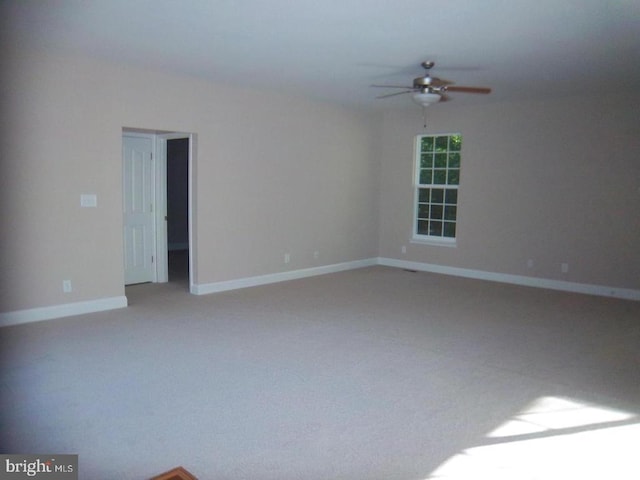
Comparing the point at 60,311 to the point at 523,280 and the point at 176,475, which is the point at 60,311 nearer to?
the point at 176,475

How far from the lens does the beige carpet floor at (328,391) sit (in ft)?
8.58

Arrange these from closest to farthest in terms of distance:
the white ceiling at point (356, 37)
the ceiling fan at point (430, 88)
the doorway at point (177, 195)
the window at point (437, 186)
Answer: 1. the white ceiling at point (356, 37)
2. the ceiling fan at point (430, 88)
3. the window at point (437, 186)
4. the doorway at point (177, 195)

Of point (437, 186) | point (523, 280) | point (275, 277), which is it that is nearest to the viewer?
point (275, 277)

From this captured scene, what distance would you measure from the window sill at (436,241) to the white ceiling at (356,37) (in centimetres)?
283

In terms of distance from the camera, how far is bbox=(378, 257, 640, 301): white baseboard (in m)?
6.54

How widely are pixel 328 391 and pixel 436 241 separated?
528 centimetres

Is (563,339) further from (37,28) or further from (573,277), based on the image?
(37,28)

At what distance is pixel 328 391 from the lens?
3445mm

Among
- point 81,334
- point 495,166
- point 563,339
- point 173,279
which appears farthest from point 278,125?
point 563,339

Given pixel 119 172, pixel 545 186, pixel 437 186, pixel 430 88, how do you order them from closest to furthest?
pixel 430 88 < pixel 119 172 < pixel 545 186 < pixel 437 186

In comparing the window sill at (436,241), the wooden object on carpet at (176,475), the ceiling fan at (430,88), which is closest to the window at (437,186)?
the window sill at (436,241)

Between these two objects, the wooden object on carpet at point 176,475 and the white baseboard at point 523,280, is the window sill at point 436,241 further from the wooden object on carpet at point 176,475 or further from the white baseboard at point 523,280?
the wooden object on carpet at point 176,475

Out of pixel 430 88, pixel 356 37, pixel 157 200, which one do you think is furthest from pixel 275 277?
pixel 356 37

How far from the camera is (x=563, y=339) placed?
15.5 ft
